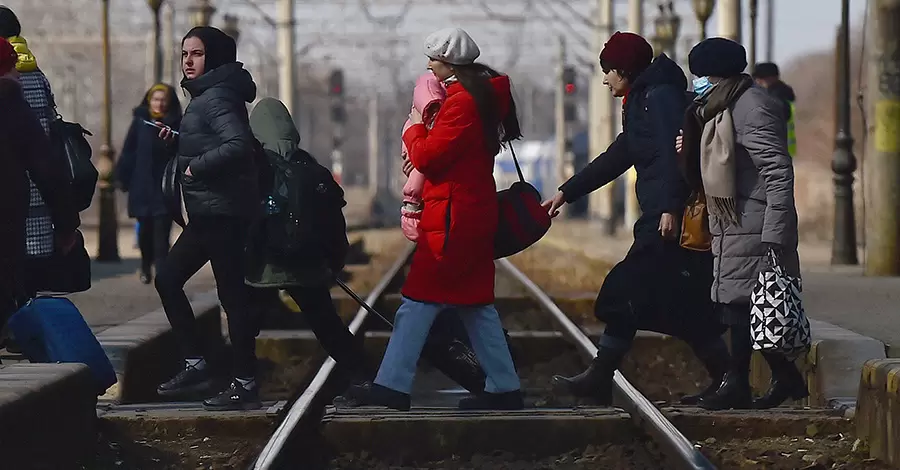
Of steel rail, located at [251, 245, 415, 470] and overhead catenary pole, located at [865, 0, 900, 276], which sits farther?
overhead catenary pole, located at [865, 0, 900, 276]

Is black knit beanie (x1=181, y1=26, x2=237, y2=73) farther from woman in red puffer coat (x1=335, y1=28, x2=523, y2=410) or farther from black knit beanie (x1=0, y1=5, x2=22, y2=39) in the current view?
black knit beanie (x1=0, y1=5, x2=22, y2=39)

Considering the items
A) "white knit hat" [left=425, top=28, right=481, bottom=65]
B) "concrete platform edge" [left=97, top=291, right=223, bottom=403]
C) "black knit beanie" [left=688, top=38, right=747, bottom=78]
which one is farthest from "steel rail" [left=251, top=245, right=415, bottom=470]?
"black knit beanie" [left=688, top=38, right=747, bottom=78]

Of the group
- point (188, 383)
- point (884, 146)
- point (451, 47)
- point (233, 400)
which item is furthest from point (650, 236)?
point (884, 146)

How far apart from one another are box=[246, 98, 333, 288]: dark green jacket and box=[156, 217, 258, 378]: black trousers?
0.07 metres

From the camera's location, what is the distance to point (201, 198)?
7938mm

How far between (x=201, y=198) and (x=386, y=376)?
1159mm

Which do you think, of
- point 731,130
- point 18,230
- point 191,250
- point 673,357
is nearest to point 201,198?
point 191,250

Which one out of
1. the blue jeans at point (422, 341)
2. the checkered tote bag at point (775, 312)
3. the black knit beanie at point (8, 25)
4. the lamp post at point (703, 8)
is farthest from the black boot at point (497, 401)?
the lamp post at point (703, 8)

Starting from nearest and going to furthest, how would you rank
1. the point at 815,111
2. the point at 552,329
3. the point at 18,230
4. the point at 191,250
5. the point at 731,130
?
the point at 18,230, the point at 731,130, the point at 191,250, the point at 552,329, the point at 815,111

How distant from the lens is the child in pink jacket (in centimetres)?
752

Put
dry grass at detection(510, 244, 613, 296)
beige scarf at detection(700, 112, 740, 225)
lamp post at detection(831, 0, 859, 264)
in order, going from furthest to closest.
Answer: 1. lamp post at detection(831, 0, 859, 264)
2. dry grass at detection(510, 244, 613, 296)
3. beige scarf at detection(700, 112, 740, 225)

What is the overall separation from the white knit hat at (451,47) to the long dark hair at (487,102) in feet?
0.14

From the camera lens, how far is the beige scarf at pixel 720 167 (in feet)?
25.0

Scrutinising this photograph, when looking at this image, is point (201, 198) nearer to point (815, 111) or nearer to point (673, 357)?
point (673, 357)
